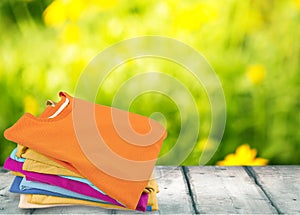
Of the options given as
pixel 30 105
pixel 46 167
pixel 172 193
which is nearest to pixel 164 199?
pixel 172 193

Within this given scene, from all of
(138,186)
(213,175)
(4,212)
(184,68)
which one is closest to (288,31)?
(184,68)

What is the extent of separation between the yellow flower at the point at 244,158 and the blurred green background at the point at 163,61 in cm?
8

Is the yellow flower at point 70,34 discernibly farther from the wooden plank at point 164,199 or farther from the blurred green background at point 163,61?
the wooden plank at point 164,199

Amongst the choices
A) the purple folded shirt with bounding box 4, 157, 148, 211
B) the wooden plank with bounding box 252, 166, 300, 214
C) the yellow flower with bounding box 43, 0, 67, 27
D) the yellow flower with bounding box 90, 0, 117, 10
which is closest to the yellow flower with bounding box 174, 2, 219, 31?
the yellow flower with bounding box 90, 0, 117, 10

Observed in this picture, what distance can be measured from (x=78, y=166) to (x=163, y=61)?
0.45 m

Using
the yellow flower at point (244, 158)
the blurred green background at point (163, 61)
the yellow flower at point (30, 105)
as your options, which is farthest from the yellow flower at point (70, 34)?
the yellow flower at point (244, 158)

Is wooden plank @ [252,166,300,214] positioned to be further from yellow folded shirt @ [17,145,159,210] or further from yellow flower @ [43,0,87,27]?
yellow flower @ [43,0,87,27]

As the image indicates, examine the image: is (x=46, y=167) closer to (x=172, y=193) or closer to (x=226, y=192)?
(x=172, y=193)

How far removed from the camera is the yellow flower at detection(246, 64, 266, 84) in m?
1.43

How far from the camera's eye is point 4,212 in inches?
43.8

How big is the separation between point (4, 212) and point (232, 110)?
0.64 metres

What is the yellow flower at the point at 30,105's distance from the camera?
1.43 m

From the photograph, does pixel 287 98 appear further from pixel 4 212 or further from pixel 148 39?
pixel 4 212

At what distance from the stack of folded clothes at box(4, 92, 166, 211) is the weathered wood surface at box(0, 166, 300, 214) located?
1.4 inches
